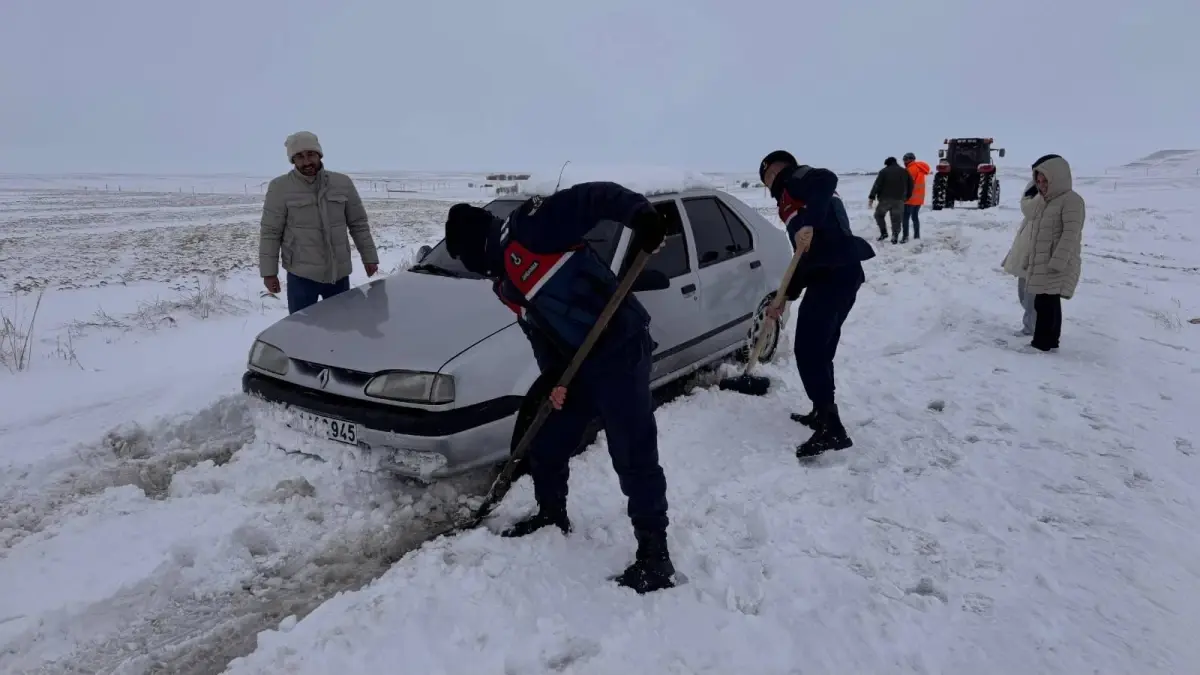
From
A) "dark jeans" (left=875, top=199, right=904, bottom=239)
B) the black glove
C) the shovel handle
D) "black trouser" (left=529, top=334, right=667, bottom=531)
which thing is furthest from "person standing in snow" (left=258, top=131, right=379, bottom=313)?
"dark jeans" (left=875, top=199, right=904, bottom=239)

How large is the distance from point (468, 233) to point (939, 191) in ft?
66.1

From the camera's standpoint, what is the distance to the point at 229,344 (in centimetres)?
603

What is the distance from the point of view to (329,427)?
3.23 m

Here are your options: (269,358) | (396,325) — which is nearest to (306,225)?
(269,358)

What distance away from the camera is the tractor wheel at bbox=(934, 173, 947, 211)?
19.5 metres

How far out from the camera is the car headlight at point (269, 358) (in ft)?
11.5

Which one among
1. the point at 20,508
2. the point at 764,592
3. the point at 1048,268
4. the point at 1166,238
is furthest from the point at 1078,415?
the point at 1166,238

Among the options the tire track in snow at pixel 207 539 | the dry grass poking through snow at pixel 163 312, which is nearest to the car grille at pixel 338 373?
the tire track in snow at pixel 207 539

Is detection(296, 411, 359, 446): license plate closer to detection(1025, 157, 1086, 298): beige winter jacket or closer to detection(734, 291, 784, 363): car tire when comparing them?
detection(734, 291, 784, 363): car tire

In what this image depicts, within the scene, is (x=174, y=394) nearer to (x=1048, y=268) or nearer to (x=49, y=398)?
(x=49, y=398)

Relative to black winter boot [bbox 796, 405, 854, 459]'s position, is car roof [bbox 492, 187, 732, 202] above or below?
above

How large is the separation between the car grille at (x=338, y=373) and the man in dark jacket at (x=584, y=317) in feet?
2.99

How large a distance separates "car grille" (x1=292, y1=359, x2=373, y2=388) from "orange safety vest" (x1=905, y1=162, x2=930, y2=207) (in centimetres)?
1125

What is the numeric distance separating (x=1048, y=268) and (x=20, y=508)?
675cm
